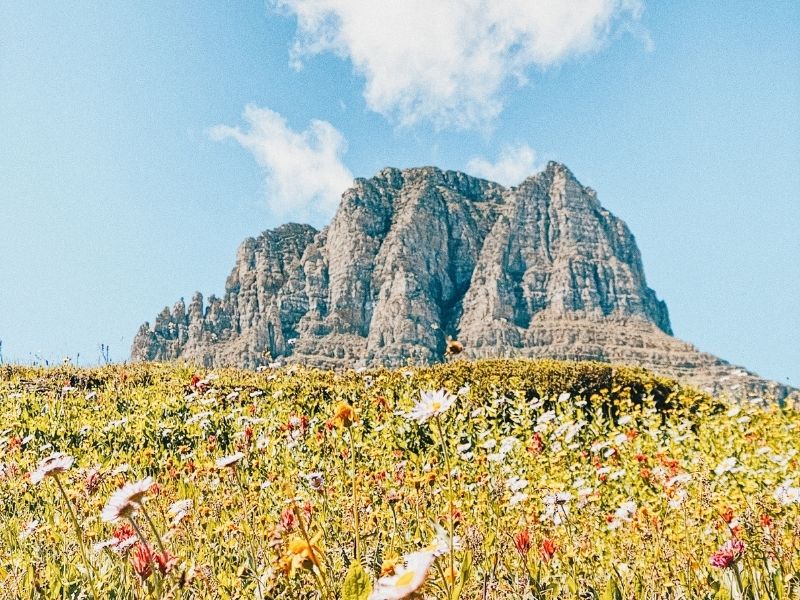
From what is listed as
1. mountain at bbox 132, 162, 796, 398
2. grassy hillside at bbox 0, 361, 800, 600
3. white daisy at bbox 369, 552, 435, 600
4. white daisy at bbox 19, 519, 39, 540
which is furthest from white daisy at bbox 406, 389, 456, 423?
mountain at bbox 132, 162, 796, 398

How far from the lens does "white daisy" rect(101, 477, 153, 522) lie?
1634mm

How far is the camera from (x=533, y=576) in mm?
2225

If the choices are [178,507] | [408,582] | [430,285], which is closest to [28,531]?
[178,507]

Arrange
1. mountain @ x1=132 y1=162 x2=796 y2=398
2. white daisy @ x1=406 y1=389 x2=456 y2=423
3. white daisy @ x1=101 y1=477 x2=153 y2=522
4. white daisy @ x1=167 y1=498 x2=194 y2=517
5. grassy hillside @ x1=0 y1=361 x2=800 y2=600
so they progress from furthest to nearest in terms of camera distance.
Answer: mountain @ x1=132 y1=162 x2=796 y2=398 < white daisy @ x1=167 y1=498 x2=194 y2=517 < grassy hillside @ x1=0 y1=361 x2=800 y2=600 < white daisy @ x1=406 y1=389 x2=456 y2=423 < white daisy @ x1=101 y1=477 x2=153 y2=522

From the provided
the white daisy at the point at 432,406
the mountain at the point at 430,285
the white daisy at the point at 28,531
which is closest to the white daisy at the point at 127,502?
the white daisy at the point at 432,406

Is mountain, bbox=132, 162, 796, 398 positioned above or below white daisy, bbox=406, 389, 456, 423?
above

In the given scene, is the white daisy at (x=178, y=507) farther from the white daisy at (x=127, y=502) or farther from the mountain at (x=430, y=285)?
the mountain at (x=430, y=285)

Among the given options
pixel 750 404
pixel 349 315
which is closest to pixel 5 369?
pixel 750 404

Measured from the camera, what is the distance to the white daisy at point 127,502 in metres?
1.63

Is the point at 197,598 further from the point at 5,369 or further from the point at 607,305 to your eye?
the point at 607,305

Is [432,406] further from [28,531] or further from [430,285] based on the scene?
[430,285]

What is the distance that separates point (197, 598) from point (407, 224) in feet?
545

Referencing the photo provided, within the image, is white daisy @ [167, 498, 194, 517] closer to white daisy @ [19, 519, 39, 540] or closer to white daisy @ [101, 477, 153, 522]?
white daisy @ [19, 519, 39, 540]

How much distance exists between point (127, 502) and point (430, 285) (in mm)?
162494
